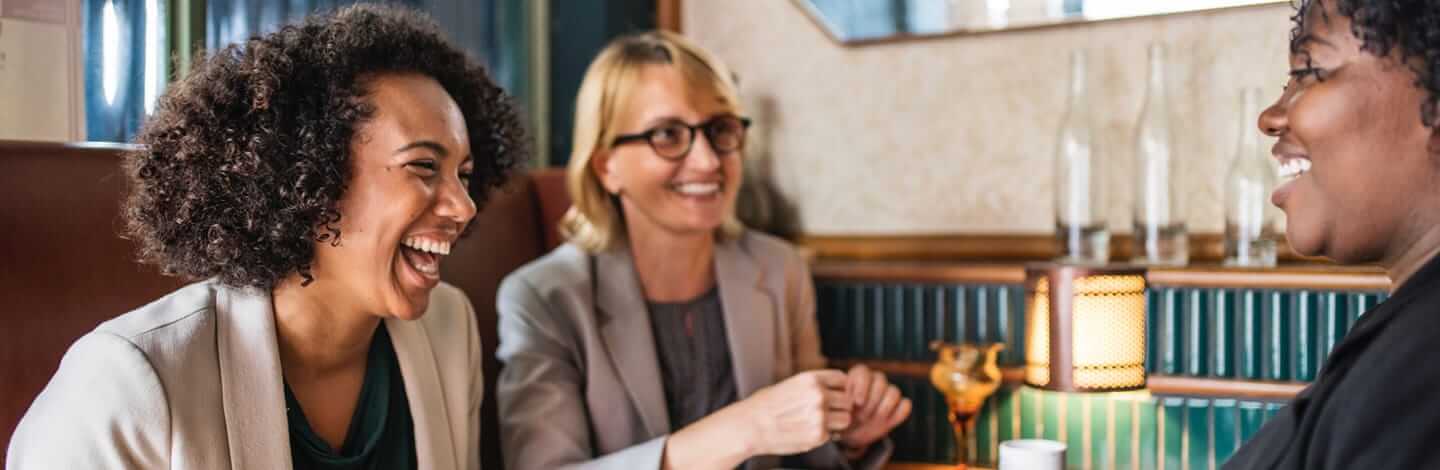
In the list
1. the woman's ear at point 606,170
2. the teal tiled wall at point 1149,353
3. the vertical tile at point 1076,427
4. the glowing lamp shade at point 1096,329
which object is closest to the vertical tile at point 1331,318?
the teal tiled wall at point 1149,353

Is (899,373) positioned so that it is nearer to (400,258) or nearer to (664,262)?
(664,262)

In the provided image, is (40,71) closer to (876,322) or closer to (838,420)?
(838,420)

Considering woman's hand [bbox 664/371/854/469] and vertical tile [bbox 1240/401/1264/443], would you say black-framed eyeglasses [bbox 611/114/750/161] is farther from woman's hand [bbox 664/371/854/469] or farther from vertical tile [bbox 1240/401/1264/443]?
vertical tile [bbox 1240/401/1264/443]

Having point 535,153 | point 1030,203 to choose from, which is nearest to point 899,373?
point 1030,203

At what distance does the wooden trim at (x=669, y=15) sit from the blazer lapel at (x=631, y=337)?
3.71ft

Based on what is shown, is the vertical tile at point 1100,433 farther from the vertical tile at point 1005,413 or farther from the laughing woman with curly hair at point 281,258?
the laughing woman with curly hair at point 281,258

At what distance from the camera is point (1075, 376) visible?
215 centimetres

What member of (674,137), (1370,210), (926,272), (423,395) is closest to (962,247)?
(926,272)

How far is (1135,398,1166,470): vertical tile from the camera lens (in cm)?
240

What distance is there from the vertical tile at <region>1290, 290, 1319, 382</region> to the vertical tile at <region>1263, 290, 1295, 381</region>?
14 mm

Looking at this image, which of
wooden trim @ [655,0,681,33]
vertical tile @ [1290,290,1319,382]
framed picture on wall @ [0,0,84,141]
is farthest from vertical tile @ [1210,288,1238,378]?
framed picture on wall @ [0,0,84,141]

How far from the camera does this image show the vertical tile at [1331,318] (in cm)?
224

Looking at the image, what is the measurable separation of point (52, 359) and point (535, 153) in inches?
63.0

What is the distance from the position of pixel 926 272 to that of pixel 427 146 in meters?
1.33
